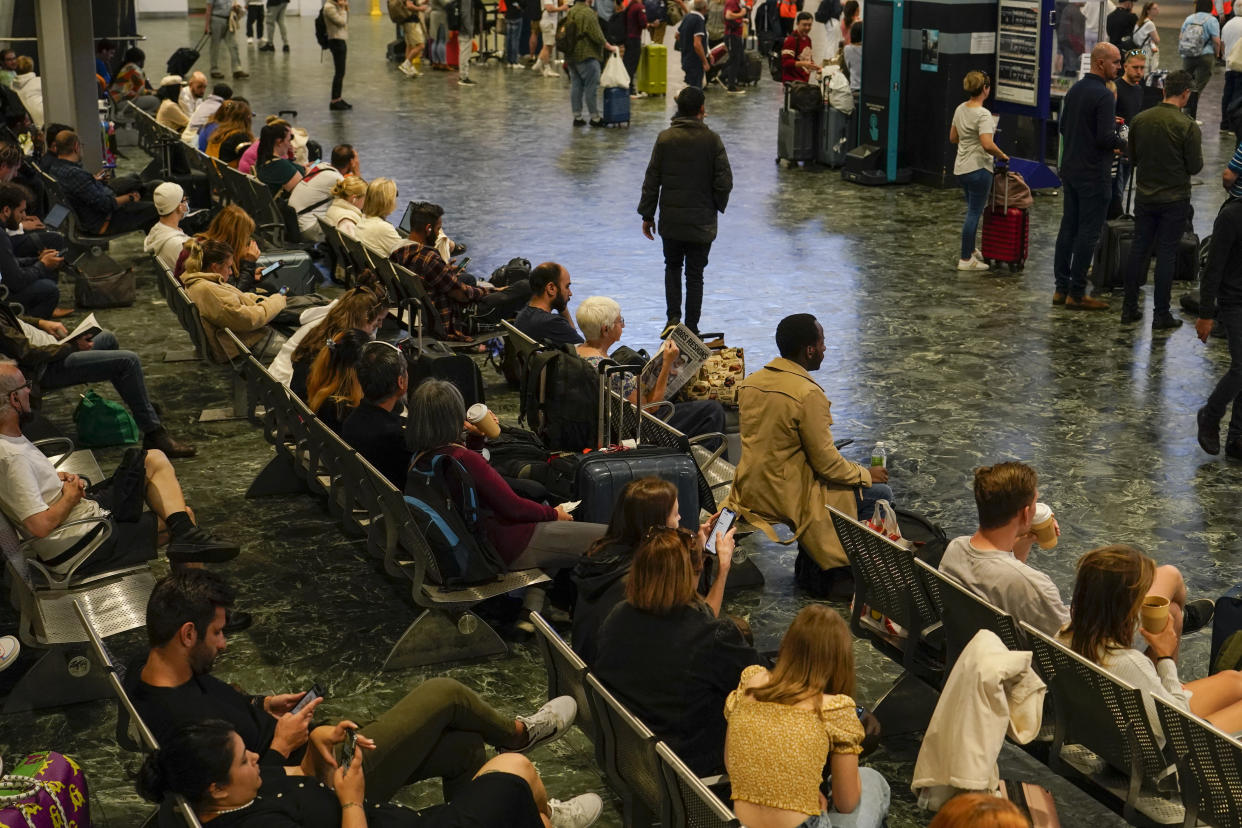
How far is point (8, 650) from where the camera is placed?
17.9 feet

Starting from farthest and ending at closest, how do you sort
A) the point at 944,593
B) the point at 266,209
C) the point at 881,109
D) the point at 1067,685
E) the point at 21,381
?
the point at 881,109
the point at 266,209
the point at 21,381
the point at 944,593
the point at 1067,685

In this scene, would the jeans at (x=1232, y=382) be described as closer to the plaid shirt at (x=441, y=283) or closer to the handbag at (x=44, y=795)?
the plaid shirt at (x=441, y=283)

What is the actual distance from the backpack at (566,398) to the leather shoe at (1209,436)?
3.41 meters

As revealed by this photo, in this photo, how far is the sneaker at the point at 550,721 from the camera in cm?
471

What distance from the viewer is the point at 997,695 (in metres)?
4.07

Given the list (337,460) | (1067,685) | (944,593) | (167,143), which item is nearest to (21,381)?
(337,460)

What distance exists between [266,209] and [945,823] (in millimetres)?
10311

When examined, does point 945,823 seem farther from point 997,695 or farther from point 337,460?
point 337,460

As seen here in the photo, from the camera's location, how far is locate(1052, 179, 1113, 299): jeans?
10906 millimetres

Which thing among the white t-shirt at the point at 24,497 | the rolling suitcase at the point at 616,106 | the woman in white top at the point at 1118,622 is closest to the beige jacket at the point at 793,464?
the woman in white top at the point at 1118,622

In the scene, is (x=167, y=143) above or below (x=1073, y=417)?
above

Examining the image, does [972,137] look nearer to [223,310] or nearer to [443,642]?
[223,310]

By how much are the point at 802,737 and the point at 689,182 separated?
6.67 meters

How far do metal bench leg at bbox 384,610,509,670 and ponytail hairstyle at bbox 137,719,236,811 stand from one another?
2123 mm
